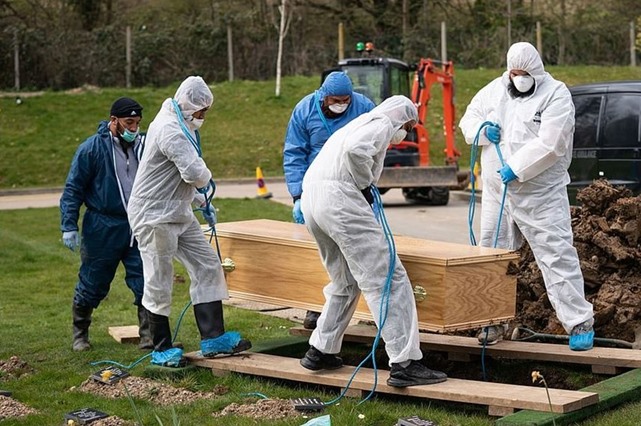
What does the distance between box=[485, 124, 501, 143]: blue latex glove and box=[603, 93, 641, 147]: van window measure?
4.39 meters

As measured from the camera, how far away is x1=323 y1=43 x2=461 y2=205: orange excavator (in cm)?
1914

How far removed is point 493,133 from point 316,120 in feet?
4.59

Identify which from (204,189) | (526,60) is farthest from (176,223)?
(526,60)

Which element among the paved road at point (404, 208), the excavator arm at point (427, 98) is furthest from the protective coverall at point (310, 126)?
the excavator arm at point (427, 98)

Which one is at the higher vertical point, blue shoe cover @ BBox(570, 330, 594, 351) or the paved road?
blue shoe cover @ BBox(570, 330, 594, 351)

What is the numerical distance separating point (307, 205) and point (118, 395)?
1.64 m

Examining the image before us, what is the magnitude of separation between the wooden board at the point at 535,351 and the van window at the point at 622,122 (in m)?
4.59

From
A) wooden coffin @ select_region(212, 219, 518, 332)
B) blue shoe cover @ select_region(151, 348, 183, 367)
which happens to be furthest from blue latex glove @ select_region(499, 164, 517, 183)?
blue shoe cover @ select_region(151, 348, 183, 367)

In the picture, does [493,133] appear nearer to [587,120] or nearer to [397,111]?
[397,111]

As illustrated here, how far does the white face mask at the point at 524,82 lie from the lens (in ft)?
23.8

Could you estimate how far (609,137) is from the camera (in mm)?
11555

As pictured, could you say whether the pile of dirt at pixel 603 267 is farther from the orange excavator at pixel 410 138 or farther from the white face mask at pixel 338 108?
the orange excavator at pixel 410 138

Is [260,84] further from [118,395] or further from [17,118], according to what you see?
[118,395]

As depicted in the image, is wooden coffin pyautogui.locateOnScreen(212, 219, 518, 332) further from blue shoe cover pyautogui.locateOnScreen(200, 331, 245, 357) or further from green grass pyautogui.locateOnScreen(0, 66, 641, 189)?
green grass pyautogui.locateOnScreen(0, 66, 641, 189)
